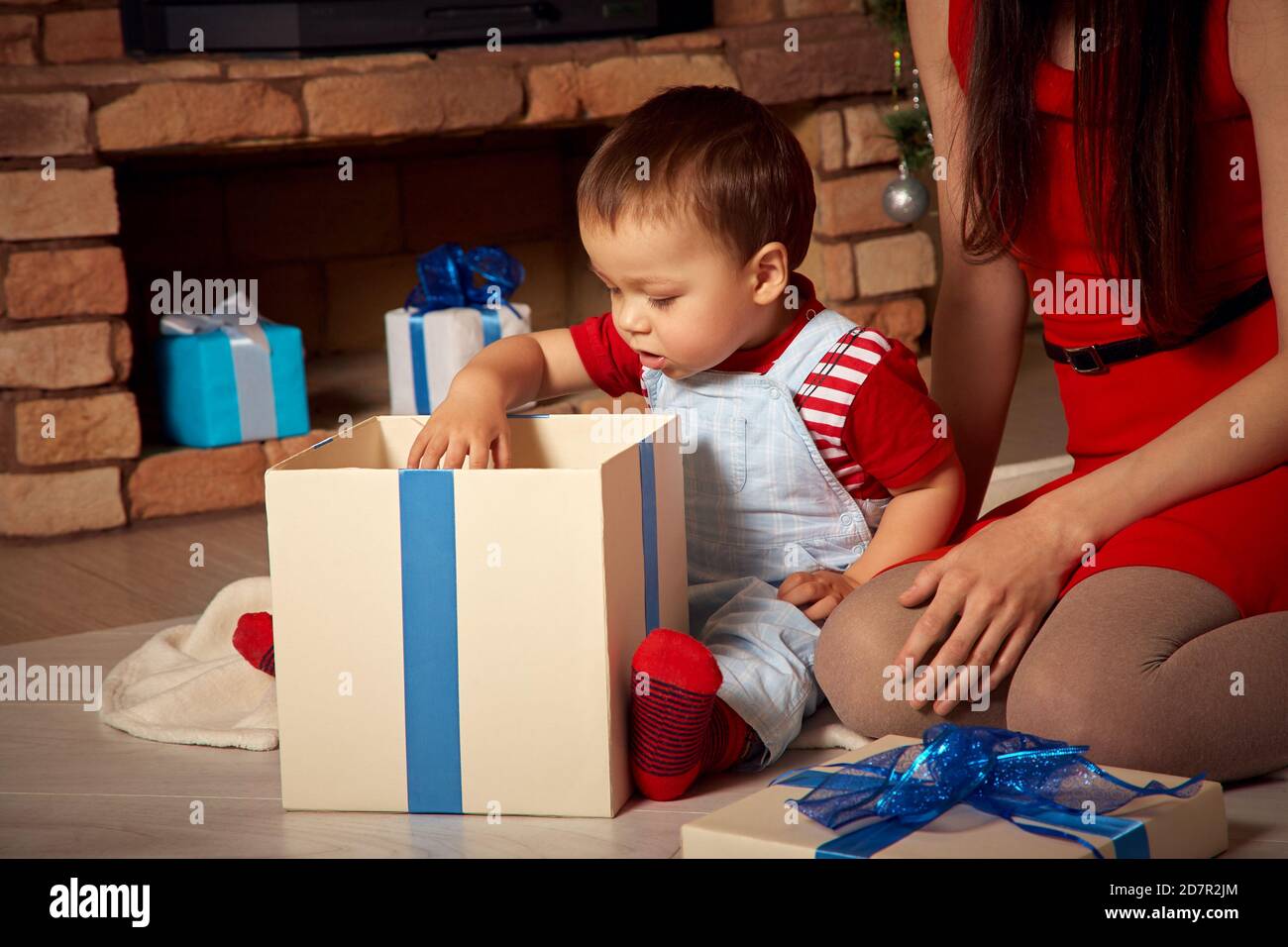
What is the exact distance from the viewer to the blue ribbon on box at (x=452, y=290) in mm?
2408

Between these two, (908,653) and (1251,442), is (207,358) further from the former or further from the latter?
(1251,442)

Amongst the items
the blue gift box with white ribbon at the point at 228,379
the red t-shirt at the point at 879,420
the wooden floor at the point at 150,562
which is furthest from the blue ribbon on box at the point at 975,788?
the blue gift box with white ribbon at the point at 228,379

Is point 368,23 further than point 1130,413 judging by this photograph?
Yes

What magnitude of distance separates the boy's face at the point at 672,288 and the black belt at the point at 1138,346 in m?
0.27

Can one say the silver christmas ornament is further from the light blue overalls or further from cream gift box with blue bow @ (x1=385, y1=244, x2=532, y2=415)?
the light blue overalls

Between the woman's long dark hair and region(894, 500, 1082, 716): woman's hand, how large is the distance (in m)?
0.22

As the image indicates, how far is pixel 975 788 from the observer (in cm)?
96

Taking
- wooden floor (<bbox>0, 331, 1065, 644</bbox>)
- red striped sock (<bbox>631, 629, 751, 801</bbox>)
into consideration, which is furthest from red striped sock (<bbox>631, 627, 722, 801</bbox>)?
wooden floor (<bbox>0, 331, 1065, 644</bbox>)

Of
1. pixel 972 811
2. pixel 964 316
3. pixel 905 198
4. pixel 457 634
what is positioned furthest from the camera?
pixel 905 198

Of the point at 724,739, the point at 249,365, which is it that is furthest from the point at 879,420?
the point at 249,365

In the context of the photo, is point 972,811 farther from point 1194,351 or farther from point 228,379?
point 228,379

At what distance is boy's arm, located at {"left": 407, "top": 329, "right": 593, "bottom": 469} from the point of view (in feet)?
3.92

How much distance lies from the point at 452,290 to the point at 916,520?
1.32 meters
